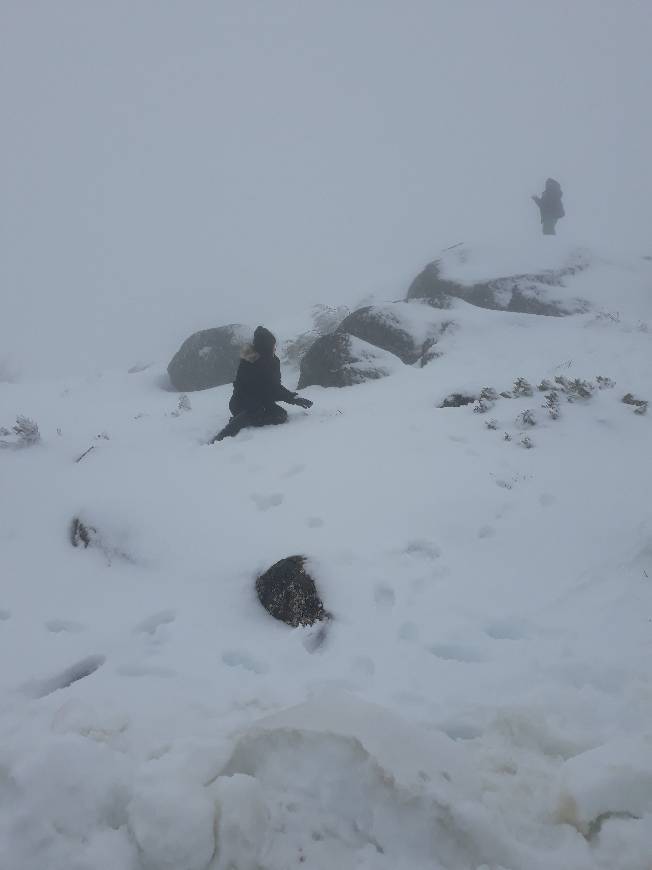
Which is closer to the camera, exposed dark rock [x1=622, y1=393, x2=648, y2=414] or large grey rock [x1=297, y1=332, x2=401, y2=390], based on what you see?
exposed dark rock [x1=622, y1=393, x2=648, y2=414]

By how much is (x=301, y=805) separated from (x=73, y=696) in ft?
6.79

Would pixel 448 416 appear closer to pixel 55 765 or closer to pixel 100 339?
pixel 55 765

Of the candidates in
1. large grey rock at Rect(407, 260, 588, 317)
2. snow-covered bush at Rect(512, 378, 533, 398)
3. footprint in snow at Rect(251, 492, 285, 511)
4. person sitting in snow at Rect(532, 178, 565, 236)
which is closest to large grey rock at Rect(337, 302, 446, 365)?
large grey rock at Rect(407, 260, 588, 317)

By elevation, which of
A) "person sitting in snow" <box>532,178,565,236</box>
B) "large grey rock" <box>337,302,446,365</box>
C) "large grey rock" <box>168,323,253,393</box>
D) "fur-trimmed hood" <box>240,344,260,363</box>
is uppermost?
"person sitting in snow" <box>532,178,565,236</box>

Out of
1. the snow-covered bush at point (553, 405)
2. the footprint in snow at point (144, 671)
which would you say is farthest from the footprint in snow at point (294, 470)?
the snow-covered bush at point (553, 405)

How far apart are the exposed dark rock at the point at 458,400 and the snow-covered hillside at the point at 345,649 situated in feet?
1.63

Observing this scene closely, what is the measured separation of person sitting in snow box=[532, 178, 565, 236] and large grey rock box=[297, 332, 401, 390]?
55.6ft

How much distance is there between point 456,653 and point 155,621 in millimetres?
2792

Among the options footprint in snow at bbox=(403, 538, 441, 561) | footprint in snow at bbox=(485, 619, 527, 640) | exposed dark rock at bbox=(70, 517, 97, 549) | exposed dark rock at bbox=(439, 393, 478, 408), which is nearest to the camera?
footprint in snow at bbox=(485, 619, 527, 640)

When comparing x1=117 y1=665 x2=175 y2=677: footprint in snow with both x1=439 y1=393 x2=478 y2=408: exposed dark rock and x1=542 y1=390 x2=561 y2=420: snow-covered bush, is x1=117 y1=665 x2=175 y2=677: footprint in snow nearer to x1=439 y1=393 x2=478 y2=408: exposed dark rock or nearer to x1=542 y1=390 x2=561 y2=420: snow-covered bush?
x1=542 y1=390 x2=561 y2=420: snow-covered bush

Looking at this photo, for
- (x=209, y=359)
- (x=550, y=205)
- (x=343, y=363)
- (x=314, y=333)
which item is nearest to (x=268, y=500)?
(x=343, y=363)

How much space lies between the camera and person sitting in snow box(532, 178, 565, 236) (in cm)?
2483

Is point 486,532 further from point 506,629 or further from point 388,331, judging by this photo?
point 388,331

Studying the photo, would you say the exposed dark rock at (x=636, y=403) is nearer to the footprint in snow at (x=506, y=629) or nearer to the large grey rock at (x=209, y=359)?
the footprint in snow at (x=506, y=629)
